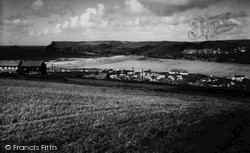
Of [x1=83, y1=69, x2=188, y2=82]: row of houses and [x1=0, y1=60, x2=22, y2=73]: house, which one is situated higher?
[x1=0, y1=60, x2=22, y2=73]: house

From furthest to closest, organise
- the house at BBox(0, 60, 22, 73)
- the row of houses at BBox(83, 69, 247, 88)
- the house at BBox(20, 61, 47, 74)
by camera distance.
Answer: the house at BBox(0, 60, 22, 73)
the house at BBox(20, 61, 47, 74)
the row of houses at BBox(83, 69, 247, 88)

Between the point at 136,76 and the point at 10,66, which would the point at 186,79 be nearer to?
the point at 136,76

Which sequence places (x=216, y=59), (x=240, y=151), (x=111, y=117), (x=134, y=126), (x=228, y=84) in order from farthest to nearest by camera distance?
1. (x=216, y=59)
2. (x=228, y=84)
3. (x=111, y=117)
4. (x=134, y=126)
5. (x=240, y=151)

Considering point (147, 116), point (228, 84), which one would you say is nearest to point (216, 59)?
point (228, 84)

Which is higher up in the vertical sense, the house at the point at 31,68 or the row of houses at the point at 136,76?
the house at the point at 31,68

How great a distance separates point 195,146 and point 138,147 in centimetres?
212

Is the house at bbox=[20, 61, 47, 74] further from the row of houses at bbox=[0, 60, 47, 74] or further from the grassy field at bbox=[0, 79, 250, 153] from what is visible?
the grassy field at bbox=[0, 79, 250, 153]

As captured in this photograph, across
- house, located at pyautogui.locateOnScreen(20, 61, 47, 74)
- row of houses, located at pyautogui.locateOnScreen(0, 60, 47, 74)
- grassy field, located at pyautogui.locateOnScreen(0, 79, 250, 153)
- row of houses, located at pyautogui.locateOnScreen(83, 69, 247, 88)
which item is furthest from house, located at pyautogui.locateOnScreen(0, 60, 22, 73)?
grassy field, located at pyautogui.locateOnScreen(0, 79, 250, 153)

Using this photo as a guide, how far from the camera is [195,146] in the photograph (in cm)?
808

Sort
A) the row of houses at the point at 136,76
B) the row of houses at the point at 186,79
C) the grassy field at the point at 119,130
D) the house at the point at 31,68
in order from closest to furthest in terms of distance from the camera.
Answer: the grassy field at the point at 119,130, the row of houses at the point at 186,79, the row of houses at the point at 136,76, the house at the point at 31,68

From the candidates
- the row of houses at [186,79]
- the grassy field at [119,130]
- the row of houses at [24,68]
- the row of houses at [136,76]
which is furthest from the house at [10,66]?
the grassy field at [119,130]

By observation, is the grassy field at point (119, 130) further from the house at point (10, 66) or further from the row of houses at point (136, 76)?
the house at point (10, 66)

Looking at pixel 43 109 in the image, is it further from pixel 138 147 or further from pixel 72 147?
pixel 138 147

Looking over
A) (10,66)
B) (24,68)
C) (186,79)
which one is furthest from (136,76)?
(10,66)
